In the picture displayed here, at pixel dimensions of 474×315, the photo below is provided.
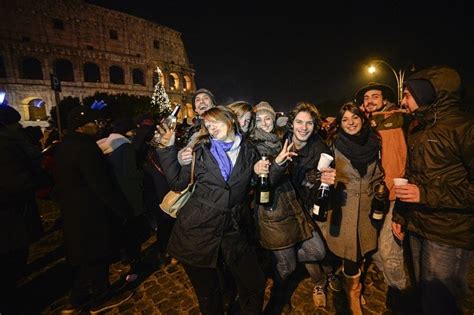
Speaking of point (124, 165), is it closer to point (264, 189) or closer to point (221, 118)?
point (221, 118)

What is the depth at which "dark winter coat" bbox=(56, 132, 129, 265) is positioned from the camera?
10.2ft

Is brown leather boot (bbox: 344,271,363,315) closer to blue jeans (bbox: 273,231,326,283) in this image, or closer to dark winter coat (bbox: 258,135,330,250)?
blue jeans (bbox: 273,231,326,283)

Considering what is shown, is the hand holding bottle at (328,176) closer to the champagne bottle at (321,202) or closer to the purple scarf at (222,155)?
the champagne bottle at (321,202)

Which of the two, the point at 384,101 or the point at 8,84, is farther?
the point at 8,84

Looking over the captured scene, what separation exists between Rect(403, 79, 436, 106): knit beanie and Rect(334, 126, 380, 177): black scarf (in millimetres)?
718

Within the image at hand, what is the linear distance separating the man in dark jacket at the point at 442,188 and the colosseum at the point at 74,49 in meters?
41.7

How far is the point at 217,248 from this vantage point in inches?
104

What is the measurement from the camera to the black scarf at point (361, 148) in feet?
10.2

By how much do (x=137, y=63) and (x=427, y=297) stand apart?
51.5 metres

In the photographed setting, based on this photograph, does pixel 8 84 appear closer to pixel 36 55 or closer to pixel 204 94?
pixel 36 55

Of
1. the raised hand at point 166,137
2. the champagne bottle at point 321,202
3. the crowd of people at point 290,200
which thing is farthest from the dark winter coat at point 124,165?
the champagne bottle at point 321,202

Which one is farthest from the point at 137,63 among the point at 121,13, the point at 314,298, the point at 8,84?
the point at 314,298

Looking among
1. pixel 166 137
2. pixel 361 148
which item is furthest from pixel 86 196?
pixel 361 148

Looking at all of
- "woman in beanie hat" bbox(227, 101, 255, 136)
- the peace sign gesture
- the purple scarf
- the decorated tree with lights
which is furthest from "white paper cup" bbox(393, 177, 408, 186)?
the decorated tree with lights
